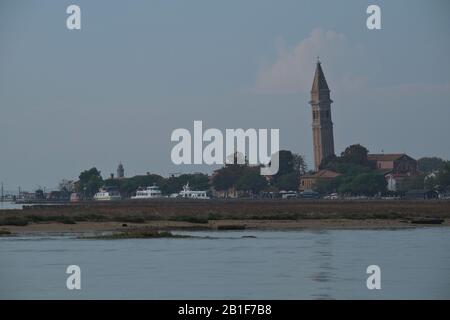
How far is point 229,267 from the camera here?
4938 cm

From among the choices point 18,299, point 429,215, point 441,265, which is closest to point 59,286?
point 18,299

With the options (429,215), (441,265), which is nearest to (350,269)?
(441,265)

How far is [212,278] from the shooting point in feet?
145

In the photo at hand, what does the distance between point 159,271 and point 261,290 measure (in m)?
8.15

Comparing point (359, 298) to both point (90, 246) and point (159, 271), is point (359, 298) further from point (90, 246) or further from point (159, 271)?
point (90, 246)

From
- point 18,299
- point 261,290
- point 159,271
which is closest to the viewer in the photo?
point 18,299

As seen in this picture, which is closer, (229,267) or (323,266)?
(229,267)

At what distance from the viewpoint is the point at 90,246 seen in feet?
203

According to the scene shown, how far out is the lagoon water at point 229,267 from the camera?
39875 millimetres

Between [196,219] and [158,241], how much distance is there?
93.4ft

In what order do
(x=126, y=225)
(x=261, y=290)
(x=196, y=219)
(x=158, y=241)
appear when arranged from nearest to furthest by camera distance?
(x=261, y=290) < (x=158, y=241) < (x=126, y=225) < (x=196, y=219)

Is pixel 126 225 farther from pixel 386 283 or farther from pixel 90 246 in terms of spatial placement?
pixel 386 283

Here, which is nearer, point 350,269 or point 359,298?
point 359,298

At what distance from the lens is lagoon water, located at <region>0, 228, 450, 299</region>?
131ft
